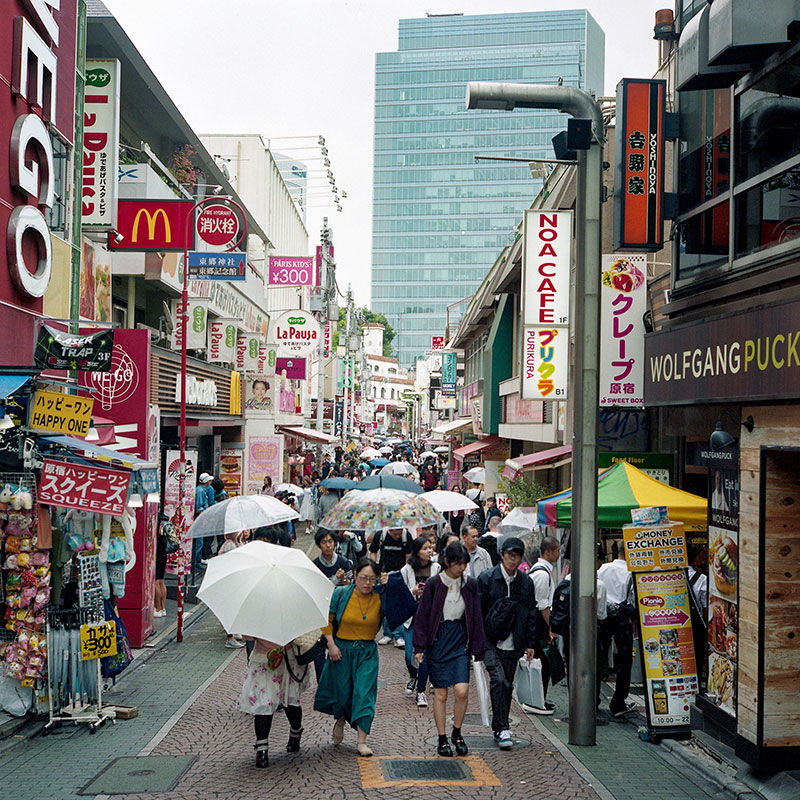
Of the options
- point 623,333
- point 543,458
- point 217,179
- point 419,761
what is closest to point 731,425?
point 623,333

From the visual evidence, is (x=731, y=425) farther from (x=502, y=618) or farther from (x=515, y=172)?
(x=515, y=172)

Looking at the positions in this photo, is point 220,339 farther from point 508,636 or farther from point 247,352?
point 508,636

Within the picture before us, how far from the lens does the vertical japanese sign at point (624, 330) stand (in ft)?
43.6

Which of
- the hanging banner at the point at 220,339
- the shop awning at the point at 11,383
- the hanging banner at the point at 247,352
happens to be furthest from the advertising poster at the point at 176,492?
the hanging banner at the point at 247,352

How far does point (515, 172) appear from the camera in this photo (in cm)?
16462

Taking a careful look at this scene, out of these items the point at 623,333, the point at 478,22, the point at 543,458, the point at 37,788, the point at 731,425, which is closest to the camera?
the point at 37,788

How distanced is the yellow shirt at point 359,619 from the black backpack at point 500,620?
1.07 meters

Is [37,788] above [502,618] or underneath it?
underneath

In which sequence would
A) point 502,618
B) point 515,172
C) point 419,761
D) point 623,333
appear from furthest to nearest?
1. point 515,172
2. point 623,333
3. point 502,618
4. point 419,761

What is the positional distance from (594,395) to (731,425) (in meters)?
2.20

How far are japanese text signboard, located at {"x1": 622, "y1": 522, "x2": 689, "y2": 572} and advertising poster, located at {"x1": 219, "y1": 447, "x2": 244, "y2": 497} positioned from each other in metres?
22.7

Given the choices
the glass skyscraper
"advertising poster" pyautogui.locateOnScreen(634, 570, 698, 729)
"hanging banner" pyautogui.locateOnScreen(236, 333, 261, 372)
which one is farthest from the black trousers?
the glass skyscraper

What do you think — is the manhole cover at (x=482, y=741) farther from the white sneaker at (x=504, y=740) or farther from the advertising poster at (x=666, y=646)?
the advertising poster at (x=666, y=646)

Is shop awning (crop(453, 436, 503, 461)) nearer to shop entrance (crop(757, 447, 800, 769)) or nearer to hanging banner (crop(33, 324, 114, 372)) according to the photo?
hanging banner (crop(33, 324, 114, 372))
